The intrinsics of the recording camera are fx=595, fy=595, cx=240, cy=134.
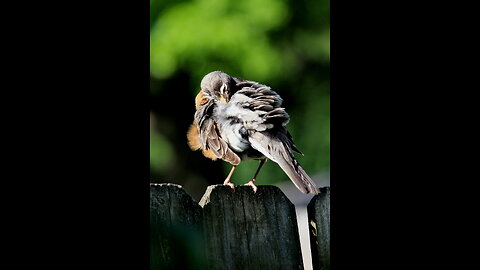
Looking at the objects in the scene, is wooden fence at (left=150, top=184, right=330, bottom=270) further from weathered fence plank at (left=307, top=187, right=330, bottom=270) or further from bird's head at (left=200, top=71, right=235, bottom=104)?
bird's head at (left=200, top=71, right=235, bottom=104)

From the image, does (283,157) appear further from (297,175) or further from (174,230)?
(174,230)

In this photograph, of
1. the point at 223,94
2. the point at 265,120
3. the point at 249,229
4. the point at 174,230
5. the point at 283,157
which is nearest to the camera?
the point at 174,230

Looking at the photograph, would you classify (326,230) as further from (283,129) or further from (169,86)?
(169,86)

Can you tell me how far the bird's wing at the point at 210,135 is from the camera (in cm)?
260

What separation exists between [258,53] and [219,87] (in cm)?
200

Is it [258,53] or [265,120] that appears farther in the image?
[258,53]

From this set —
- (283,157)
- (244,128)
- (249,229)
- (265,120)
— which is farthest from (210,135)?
(249,229)

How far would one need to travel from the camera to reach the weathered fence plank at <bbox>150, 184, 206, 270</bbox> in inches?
74.5

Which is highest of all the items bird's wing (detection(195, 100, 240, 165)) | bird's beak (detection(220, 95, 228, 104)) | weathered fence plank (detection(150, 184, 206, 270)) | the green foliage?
the green foliage

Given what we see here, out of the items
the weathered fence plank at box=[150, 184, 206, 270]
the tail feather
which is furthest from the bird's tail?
the weathered fence plank at box=[150, 184, 206, 270]

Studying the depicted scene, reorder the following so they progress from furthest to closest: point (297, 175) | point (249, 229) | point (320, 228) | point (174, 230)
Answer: point (297, 175), point (320, 228), point (249, 229), point (174, 230)

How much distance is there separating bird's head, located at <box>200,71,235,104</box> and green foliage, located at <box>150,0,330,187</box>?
1395 mm

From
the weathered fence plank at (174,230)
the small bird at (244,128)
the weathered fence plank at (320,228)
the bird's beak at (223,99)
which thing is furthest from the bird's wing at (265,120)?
the weathered fence plank at (174,230)

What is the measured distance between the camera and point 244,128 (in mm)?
2607
